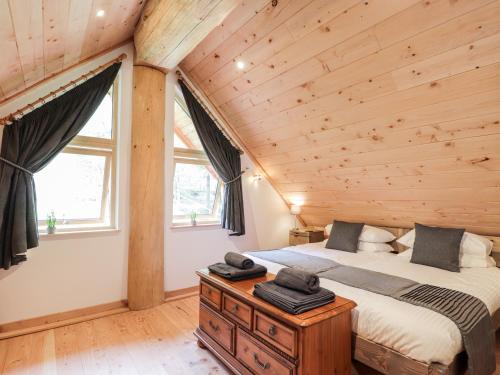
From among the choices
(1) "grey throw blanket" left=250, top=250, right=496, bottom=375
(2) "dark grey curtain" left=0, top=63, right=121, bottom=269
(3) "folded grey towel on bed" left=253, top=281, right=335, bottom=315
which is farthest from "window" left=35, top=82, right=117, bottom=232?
(1) "grey throw blanket" left=250, top=250, right=496, bottom=375

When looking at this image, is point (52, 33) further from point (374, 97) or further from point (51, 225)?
point (374, 97)

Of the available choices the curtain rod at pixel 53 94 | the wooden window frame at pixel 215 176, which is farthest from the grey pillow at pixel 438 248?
the curtain rod at pixel 53 94

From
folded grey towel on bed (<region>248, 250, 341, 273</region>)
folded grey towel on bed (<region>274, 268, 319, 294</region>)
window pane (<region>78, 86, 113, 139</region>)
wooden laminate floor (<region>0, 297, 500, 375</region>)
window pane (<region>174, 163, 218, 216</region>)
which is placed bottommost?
wooden laminate floor (<region>0, 297, 500, 375</region>)

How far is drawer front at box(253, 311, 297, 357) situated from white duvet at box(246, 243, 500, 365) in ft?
1.58

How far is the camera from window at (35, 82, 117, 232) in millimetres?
2836

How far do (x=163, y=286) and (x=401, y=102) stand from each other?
2.91 meters

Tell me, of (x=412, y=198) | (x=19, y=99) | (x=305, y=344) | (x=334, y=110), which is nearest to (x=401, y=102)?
(x=334, y=110)

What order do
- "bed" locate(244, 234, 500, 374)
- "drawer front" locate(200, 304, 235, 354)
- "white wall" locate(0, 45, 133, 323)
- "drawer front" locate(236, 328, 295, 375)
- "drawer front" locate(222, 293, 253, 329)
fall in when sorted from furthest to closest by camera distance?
"white wall" locate(0, 45, 133, 323) < "drawer front" locate(200, 304, 235, 354) < "drawer front" locate(222, 293, 253, 329) < "drawer front" locate(236, 328, 295, 375) < "bed" locate(244, 234, 500, 374)

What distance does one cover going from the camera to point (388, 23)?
1.93 meters

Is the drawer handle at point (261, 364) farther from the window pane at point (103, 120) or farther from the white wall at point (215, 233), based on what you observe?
the window pane at point (103, 120)

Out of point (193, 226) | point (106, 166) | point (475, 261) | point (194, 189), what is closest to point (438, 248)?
point (475, 261)

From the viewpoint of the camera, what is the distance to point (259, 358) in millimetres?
1714

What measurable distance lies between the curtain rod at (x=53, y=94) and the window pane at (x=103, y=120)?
273mm

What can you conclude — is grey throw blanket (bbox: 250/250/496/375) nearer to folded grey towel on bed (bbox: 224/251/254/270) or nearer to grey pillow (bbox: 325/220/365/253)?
folded grey towel on bed (bbox: 224/251/254/270)
